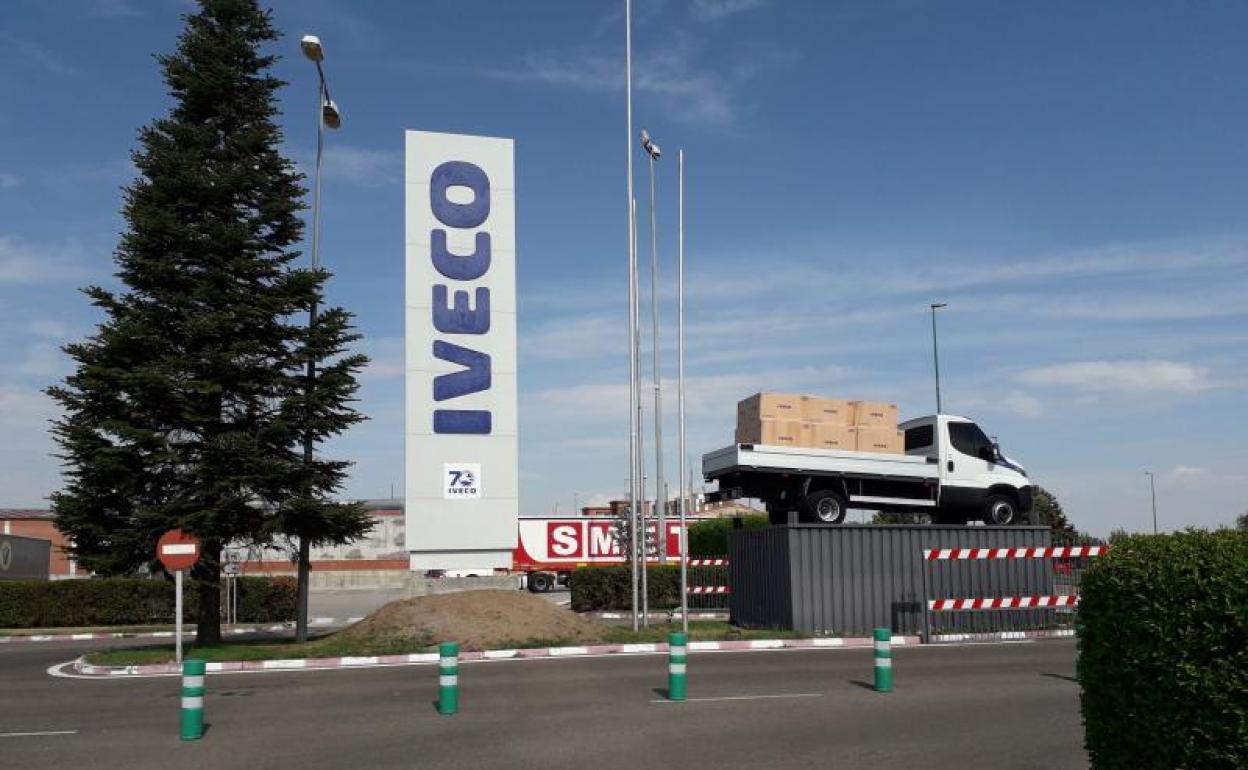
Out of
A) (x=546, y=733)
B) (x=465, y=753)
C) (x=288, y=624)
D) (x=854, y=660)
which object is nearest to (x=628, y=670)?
(x=854, y=660)

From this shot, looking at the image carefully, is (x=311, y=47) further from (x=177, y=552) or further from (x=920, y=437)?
(x=920, y=437)

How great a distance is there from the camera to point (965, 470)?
2727 centimetres

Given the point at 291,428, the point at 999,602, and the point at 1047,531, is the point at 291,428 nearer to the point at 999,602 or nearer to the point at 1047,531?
the point at 999,602

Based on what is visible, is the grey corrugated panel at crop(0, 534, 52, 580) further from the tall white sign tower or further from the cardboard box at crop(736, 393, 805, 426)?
the cardboard box at crop(736, 393, 805, 426)

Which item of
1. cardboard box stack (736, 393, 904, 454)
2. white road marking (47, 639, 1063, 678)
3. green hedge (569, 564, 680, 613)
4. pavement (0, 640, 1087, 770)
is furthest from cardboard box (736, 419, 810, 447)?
green hedge (569, 564, 680, 613)

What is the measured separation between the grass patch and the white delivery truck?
3.36 metres

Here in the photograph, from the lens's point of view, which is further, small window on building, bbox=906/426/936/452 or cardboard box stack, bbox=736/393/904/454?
small window on building, bbox=906/426/936/452

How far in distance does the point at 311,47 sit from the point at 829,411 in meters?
14.5

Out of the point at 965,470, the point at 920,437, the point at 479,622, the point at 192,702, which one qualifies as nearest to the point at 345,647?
the point at 479,622

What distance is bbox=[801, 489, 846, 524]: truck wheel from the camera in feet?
83.5

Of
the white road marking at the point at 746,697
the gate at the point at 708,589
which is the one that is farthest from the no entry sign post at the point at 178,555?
the gate at the point at 708,589

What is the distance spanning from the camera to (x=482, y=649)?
21.5 meters

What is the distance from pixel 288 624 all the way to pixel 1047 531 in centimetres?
2339

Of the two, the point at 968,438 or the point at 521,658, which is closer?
the point at 521,658
